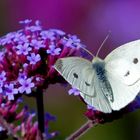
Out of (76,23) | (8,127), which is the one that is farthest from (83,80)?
(76,23)

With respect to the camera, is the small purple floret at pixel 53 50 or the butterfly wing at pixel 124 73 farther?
the small purple floret at pixel 53 50

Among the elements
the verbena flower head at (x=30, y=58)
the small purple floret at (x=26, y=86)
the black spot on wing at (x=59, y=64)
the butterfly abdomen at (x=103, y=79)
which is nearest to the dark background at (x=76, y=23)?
the verbena flower head at (x=30, y=58)

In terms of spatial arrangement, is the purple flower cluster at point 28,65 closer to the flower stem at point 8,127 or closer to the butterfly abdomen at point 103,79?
the flower stem at point 8,127

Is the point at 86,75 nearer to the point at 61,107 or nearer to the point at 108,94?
the point at 108,94

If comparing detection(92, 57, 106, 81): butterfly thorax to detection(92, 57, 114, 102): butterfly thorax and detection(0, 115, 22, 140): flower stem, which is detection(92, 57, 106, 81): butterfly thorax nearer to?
detection(92, 57, 114, 102): butterfly thorax

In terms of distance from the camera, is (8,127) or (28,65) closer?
(28,65)

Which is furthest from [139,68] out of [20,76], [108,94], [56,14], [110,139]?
[56,14]

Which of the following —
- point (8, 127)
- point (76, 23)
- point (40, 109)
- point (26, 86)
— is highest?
point (26, 86)

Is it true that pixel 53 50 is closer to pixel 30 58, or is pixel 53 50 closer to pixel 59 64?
pixel 30 58
